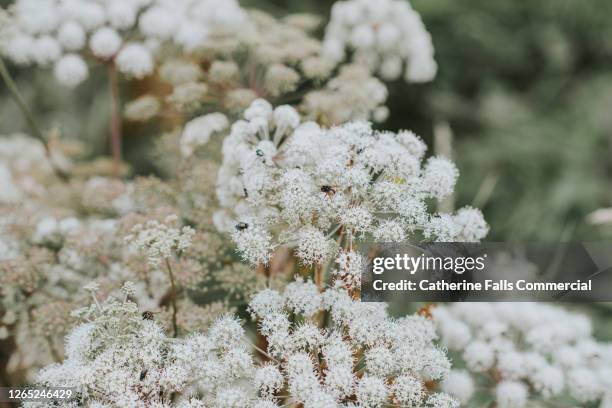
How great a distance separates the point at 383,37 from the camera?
1.69 meters

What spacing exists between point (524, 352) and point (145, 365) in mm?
834

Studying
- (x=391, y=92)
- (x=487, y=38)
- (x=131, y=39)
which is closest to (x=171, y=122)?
(x=131, y=39)

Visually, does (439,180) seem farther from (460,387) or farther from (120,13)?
(120,13)

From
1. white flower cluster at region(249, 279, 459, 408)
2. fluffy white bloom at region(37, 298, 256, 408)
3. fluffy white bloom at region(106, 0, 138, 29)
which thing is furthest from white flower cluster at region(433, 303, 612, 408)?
fluffy white bloom at region(106, 0, 138, 29)

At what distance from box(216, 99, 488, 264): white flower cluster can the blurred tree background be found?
1216 mm

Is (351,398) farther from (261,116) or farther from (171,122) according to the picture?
(171,122)

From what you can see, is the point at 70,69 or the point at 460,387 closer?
the point at 460,387

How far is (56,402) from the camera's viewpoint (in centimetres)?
98

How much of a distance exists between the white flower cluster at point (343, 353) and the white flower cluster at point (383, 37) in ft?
2.82

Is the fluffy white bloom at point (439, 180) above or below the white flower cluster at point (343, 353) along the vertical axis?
above

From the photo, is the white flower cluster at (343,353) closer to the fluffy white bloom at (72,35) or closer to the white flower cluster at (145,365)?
the white flower cluster at (145,365)

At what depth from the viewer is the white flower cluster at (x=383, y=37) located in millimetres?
1701

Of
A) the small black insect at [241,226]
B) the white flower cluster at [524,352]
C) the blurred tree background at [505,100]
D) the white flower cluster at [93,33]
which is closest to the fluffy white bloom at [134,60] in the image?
the white flower cluster at [93,33]

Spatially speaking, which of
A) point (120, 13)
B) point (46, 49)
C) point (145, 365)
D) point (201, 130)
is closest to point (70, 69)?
point (46, 49)
